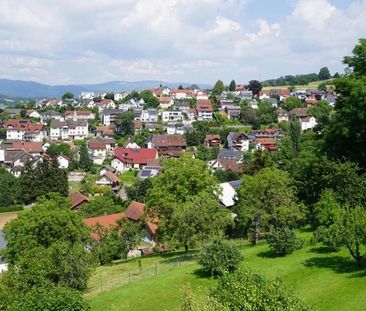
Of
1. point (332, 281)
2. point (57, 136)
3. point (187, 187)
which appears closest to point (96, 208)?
point (187, 187)

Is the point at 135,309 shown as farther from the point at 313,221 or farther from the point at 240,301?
the point at 313,221

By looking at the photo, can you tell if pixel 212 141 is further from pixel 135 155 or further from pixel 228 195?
pixel 228 195

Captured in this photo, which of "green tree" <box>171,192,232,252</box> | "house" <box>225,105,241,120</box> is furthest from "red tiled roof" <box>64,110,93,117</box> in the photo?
"green tree" <box>171,192,232,252</box>

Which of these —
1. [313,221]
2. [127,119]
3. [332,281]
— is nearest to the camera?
[332,281]

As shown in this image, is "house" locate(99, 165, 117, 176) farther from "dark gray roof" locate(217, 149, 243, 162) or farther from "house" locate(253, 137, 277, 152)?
"house" locate(253, 137, 277, 152)

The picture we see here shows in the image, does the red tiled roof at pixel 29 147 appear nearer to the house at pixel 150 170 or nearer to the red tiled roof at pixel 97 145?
the red tiled roof at pixel 97 145

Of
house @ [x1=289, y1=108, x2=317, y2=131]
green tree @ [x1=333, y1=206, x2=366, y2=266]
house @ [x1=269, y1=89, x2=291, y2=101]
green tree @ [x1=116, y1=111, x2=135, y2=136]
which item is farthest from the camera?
house @ [x1=269, y1=89, x2=291, y2=101]
